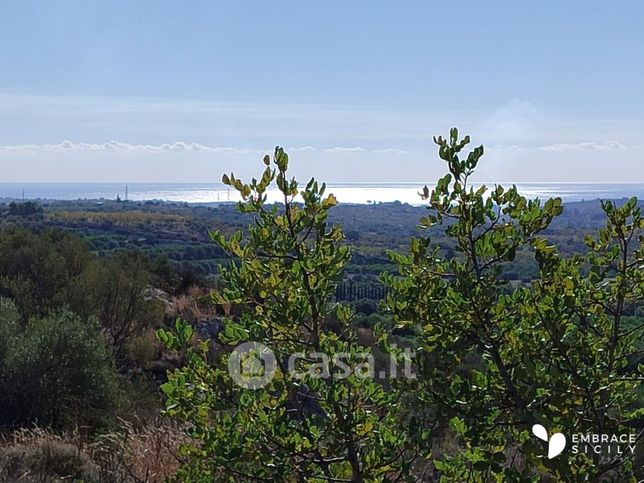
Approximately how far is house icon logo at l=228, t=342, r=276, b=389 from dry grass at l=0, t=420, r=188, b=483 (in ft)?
6.18

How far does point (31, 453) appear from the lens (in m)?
4.58

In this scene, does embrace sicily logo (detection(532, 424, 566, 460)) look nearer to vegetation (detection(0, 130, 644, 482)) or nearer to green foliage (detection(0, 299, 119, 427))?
vegetation (detection(0, 130, 644, 482))

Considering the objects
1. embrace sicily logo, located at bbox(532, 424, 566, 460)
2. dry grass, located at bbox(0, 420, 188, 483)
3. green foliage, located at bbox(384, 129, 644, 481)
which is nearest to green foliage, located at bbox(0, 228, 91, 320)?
dry grass, located at bbox(0, 420, 188, 483)

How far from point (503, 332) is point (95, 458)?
3643mm

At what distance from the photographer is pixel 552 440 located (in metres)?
1.90

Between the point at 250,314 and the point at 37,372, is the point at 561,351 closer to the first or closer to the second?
the point at 250,314

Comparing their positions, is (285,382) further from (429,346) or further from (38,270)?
(38,270)

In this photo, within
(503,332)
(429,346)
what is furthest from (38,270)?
(503,332)

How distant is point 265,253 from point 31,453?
3.36 metres

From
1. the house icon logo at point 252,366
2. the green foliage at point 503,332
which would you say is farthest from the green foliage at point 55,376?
the green foliage at point 503,332

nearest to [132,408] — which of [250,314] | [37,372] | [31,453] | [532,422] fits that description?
[37,372]

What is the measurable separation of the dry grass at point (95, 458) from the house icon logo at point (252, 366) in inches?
74.1

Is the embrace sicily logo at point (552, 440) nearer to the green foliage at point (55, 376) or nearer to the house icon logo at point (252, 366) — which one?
the house icon logo at point (252, 366)

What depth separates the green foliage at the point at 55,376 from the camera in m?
6.70
